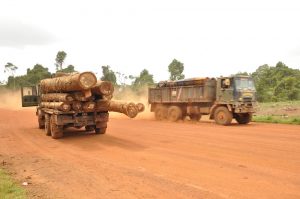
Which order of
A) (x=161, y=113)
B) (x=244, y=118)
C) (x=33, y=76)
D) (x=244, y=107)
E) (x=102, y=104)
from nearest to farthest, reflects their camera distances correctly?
(x=102, y=104)
(x=244, y=107)
(x=244, y=118)
(x=161, y=113)
(x=33, y=76)

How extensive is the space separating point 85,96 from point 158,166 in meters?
5.17

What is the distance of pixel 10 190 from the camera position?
6285 millimetres

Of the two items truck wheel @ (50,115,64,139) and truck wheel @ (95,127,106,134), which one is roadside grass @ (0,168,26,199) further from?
truck wheel @ (95,127,106,134)

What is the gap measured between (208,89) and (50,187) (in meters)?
15.1

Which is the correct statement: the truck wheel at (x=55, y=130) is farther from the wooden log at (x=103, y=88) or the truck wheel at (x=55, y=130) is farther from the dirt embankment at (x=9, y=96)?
the dirt embankment at (x=9, y=96)

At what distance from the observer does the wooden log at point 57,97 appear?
40.6 feet

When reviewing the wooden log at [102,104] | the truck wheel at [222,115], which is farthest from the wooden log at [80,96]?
the truck wheel at [222,115]

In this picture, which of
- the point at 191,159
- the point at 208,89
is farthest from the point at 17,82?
the point at 191,159

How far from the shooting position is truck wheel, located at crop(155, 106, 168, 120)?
23647 mm

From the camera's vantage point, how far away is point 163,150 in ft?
33.8

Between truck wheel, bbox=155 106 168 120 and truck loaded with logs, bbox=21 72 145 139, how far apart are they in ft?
32.6

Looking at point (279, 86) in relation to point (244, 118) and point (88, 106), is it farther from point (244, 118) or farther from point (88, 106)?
point (88, 106)

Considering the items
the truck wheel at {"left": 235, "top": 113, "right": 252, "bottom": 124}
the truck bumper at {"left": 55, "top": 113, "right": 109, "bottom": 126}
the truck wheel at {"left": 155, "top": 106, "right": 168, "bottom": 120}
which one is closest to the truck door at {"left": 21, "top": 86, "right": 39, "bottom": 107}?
the truck bumper at {"left": 55, "top": 113, "right": 109, "bottom": 126}

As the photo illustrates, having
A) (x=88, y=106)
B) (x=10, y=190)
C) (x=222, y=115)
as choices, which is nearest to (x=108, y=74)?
(x=222, y=115)
